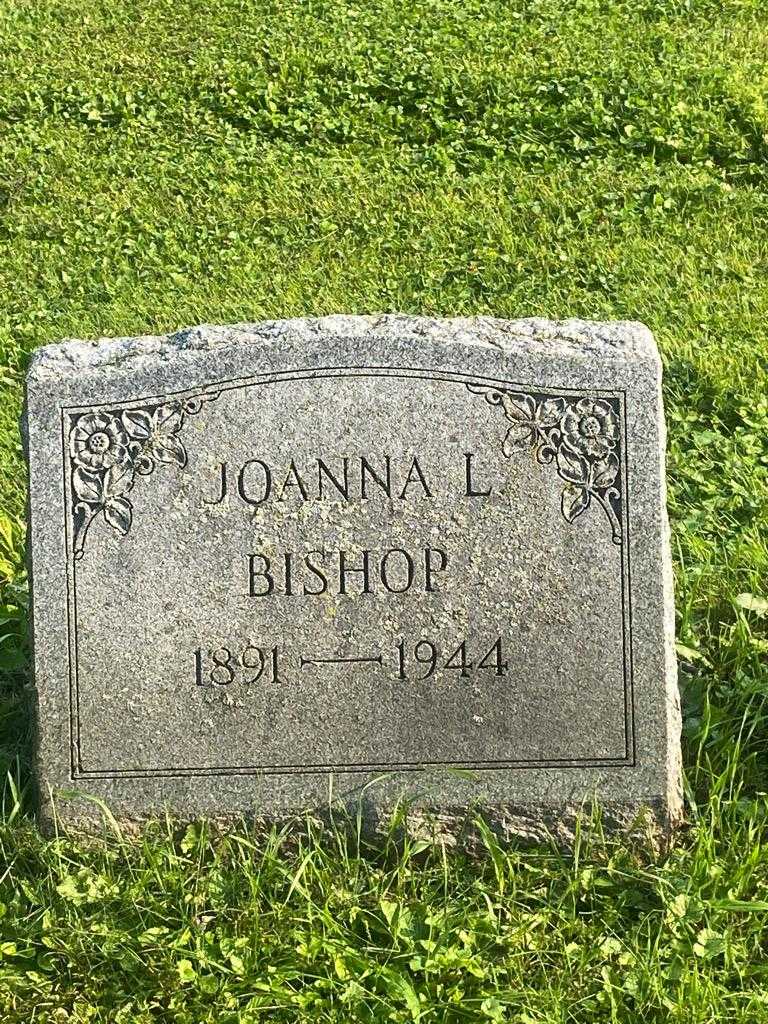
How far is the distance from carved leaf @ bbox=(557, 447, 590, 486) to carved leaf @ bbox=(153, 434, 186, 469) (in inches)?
36.8

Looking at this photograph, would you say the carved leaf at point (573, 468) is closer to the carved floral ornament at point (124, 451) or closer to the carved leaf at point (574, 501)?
the carved leaf at point (574, 501)

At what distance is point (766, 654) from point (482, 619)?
0.97 metres

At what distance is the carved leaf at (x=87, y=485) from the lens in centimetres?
301

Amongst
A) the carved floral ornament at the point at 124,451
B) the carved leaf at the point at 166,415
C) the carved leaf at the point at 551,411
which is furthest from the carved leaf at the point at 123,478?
the carved leaf at the point at 551,411

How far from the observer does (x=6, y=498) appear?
4.35 m

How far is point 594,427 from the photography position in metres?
3.00

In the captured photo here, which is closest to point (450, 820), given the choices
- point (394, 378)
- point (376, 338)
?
point (394, 378)

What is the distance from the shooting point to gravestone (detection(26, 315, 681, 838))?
9.87 ft

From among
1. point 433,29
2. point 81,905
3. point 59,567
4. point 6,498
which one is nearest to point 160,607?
point 59,567

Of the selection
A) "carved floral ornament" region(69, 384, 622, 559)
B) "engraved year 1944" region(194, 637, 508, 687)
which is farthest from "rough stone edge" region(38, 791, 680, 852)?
"carved floral ornament" region(69, 384, 622, 559)

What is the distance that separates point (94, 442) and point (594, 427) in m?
1.23

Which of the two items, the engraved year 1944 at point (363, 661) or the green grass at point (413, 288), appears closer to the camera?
the green grass at point (413, 288)

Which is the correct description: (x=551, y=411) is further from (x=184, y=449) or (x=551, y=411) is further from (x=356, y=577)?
(x=184, y=449)

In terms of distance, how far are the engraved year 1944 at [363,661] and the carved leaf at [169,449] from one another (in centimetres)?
48
